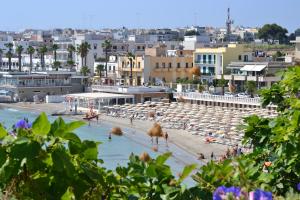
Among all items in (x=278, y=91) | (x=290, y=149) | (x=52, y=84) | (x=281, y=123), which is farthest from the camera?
(x=52, y=84)

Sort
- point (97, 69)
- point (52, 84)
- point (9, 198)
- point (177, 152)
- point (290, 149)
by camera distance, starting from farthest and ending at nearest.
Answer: point (97, 69) < point (52, 84) < point (177, 152) < point (290, 149) < point (9, 198)

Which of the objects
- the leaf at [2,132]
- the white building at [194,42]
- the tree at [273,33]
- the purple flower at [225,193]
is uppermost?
the tree at [273,33]

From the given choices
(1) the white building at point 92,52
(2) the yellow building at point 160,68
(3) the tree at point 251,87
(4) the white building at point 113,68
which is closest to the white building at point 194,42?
(2) the yellow building at point 160,68

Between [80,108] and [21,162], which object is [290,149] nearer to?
[21,162]

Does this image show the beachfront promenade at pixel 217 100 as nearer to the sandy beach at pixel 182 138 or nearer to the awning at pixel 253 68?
the awning at pixel 253 68

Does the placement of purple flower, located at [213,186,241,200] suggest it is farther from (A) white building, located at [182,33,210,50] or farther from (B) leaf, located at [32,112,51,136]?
(A) white building, located at [182,33,210,50]

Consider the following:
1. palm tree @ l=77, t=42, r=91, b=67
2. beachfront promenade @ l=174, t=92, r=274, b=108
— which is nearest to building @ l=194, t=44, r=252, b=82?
beachfront promenade @ l=174, t=92, r=274, b=108

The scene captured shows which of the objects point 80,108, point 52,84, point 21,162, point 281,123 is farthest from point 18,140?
point 52,84

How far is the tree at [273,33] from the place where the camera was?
105875mm

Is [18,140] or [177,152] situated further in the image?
[177,152]

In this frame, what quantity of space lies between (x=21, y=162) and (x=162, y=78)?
56.9 metres

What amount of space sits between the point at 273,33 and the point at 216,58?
54.7m

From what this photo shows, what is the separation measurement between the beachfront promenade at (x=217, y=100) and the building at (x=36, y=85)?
12.8 meters

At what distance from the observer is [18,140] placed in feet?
8.62
